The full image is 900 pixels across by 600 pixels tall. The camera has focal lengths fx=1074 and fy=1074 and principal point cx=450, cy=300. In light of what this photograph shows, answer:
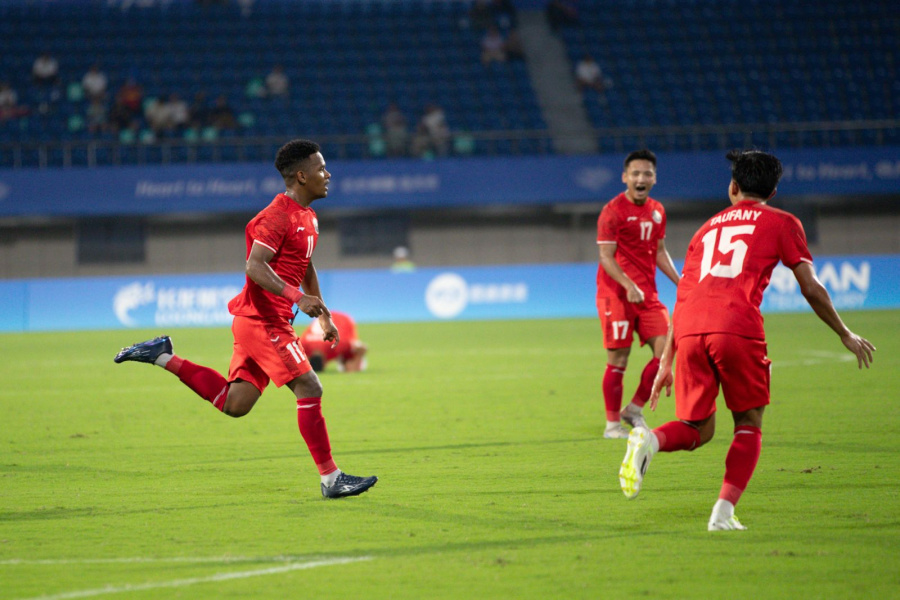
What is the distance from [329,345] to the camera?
14.0 meters

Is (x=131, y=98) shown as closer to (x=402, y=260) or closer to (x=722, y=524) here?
(x=402, y=260)

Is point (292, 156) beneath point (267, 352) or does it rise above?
above

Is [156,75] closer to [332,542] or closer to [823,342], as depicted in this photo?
[823,342]

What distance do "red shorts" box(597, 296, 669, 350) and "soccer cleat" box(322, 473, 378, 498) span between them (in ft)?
10.2

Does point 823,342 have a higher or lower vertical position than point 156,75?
lower

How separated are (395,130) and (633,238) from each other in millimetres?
21188

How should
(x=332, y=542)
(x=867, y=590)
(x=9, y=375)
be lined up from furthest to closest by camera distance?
(x=9, y=375) → (x=332, y=542) → (x=867, y=590)

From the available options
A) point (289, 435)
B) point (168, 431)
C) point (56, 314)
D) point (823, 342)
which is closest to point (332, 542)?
point (289, 435)

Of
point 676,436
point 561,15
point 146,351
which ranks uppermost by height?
point 561,15

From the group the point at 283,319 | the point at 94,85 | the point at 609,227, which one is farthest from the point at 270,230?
the point at 94,85

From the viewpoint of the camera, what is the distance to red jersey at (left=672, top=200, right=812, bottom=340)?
5.07 meters

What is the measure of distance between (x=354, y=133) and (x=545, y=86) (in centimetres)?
629

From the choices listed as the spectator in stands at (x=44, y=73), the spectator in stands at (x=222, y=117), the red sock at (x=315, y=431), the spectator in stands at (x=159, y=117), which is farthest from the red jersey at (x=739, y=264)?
the spectator in stands at (x=44, y=73)

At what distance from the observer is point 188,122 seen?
2898 cm
